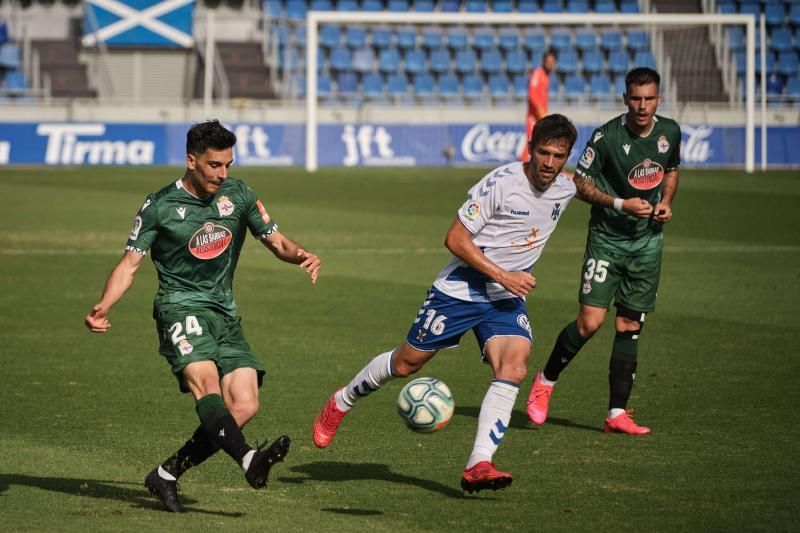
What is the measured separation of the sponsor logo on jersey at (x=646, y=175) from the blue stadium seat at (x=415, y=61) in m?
31.0

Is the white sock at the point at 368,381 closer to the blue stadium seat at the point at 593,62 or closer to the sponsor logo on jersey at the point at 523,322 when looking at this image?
the sponsor logo on jersey at the point at 523,322

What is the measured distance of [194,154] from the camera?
620cm

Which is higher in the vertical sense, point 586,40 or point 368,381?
point 368,381

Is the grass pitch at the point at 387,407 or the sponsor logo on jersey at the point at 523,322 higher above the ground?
the sponsor logo on jersey at the point at 523,322

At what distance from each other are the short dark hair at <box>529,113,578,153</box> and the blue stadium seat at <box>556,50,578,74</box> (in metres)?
31.7

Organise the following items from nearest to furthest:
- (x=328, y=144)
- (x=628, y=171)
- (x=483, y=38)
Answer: (x=628, y=171) → (x=328, y=144) → (x=483, y=38)

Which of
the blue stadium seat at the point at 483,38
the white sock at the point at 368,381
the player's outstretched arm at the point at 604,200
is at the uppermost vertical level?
the player's outstretched arm at the point at 604,200

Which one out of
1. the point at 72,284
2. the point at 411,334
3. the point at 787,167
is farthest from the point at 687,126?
the point at 411,334

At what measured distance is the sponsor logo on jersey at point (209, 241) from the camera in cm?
632

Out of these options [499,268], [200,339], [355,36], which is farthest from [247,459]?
[355,36]

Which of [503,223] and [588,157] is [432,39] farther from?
[503,223]

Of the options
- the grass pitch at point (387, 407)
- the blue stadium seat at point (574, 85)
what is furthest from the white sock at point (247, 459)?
the blue stadium seat at point (574, 85)

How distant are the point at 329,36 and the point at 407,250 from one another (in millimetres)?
22615

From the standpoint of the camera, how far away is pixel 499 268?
6594 mm
